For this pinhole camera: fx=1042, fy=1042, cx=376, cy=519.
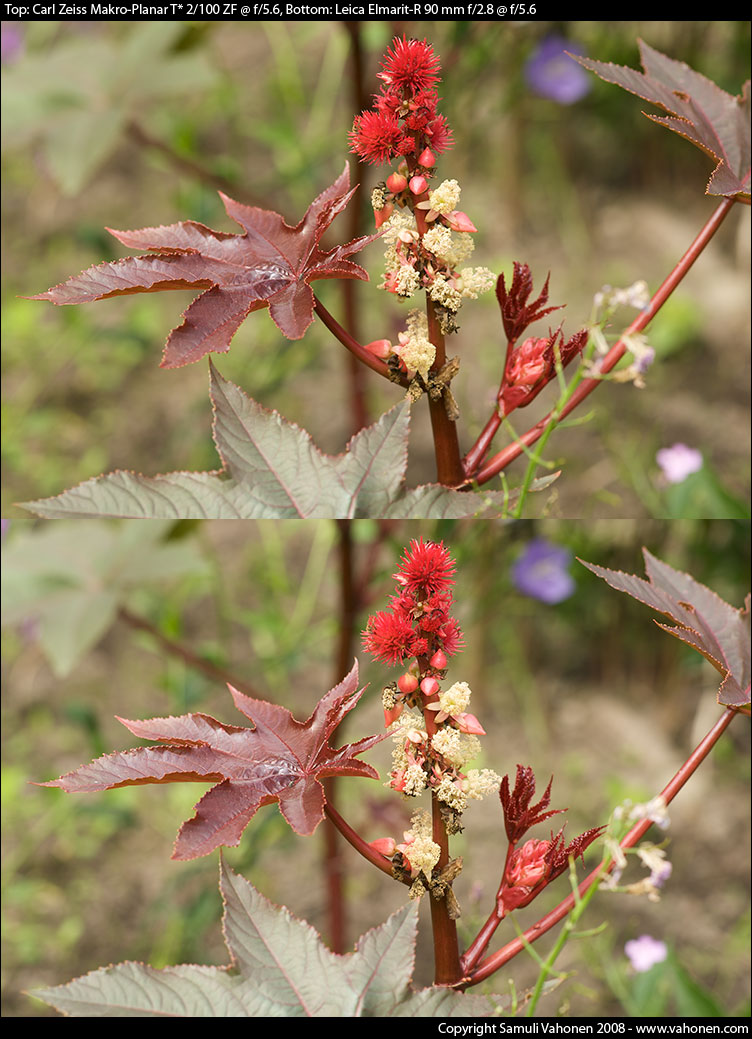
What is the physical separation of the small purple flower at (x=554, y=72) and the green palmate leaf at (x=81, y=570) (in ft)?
2.02

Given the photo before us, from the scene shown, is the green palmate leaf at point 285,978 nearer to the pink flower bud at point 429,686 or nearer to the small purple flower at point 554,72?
the pink flower bud at point 429,686

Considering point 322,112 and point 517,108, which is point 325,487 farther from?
point 322,112

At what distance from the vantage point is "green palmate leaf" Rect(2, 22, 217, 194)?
34.1 inches

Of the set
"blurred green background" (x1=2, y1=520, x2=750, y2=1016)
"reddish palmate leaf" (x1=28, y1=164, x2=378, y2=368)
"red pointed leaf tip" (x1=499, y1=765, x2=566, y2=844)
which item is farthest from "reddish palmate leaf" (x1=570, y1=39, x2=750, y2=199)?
"blurred green background" (x1=2, y1=520, x2=750, y2=1016)

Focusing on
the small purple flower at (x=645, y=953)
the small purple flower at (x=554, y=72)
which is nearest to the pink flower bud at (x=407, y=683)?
the small purple flower at (x=645, y=953)

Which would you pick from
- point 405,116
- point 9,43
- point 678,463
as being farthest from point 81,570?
point 9,43

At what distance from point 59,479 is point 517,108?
74cm

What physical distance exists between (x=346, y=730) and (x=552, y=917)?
48 cm

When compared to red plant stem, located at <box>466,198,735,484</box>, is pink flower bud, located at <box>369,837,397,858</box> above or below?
below

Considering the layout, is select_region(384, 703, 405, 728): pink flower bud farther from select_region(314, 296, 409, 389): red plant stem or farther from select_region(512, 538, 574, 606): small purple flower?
select_region(512, 538, 574, 606): small purple flower

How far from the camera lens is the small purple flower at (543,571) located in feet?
3.06

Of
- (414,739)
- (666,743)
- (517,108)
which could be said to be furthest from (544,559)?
(414,739)

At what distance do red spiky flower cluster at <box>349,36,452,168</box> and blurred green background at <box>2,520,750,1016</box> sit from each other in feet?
1.43

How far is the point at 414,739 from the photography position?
354 mm
